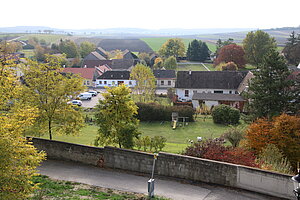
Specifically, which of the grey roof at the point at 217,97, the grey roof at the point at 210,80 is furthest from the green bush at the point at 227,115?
the grey roof at the point at 210,80

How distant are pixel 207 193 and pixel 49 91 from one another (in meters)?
12.2

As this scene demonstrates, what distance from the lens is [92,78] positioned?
234 feet

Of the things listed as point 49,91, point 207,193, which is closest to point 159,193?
point 207,193

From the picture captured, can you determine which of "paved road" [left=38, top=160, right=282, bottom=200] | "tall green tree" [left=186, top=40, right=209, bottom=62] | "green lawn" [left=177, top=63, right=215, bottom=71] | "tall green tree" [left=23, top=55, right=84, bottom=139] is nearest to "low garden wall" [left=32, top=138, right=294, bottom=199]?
"paved road" [left=38, top=160, right=282, bottom=200]

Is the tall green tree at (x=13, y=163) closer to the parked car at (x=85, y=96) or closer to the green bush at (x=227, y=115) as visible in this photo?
the green bush at (x=227, y=115)

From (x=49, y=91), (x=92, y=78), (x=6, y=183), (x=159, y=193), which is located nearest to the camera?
(x=6, y=183)

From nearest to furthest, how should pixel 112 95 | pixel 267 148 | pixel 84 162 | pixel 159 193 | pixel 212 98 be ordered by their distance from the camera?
pixel 159 193, pixel 267 148, pixel 84 162, pixel 112 95, pixel 212 98

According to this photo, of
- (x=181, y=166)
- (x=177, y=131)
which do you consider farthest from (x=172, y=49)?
(x=181, y=166)

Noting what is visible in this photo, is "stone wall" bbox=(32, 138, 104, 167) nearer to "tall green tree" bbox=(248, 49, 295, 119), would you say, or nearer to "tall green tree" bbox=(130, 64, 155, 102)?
"tall green tree" bbox=(248, 49, 295, 119)

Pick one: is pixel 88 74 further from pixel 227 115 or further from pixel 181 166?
pixel 181 166

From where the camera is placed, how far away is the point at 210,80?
54031 mm

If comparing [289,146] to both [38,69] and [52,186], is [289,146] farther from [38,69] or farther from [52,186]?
[38,69]

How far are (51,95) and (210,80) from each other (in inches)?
1453

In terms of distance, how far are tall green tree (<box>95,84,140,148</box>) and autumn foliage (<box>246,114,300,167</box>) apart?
6936mm
